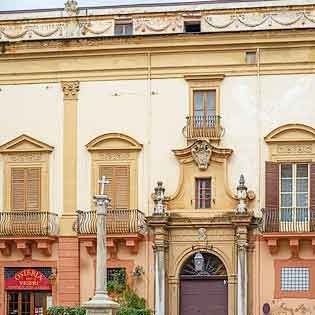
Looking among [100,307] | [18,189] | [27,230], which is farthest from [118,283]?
[100,307]

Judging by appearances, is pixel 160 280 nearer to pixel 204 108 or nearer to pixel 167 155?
pixel 167 155

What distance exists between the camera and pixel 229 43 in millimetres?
39031

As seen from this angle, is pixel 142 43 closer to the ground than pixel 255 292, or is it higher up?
higher up

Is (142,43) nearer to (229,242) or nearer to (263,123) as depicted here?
(263,123)

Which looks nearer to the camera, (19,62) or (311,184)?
(311,184)

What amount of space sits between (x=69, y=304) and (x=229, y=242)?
5.82m

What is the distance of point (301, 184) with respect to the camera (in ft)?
126

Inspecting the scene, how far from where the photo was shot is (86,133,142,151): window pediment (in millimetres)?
39469

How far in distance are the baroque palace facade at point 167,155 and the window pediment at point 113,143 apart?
47 millimetres

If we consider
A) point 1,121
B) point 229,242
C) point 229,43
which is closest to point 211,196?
point 229,242

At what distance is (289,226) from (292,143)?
2.79 meters

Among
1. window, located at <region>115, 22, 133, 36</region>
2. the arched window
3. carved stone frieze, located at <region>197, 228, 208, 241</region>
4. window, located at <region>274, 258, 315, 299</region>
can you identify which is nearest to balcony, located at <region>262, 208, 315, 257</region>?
window, located at <region>274, 258, 315, 299</region>

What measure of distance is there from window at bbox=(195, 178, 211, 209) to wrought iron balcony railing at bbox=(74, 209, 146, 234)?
197 cm

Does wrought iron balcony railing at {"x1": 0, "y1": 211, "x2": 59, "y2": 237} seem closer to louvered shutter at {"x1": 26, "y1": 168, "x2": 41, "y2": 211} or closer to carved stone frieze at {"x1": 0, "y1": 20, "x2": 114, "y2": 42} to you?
louvered shutter at {"x1": 26, "y1": 168, "x2": 41, "y2": 211}
